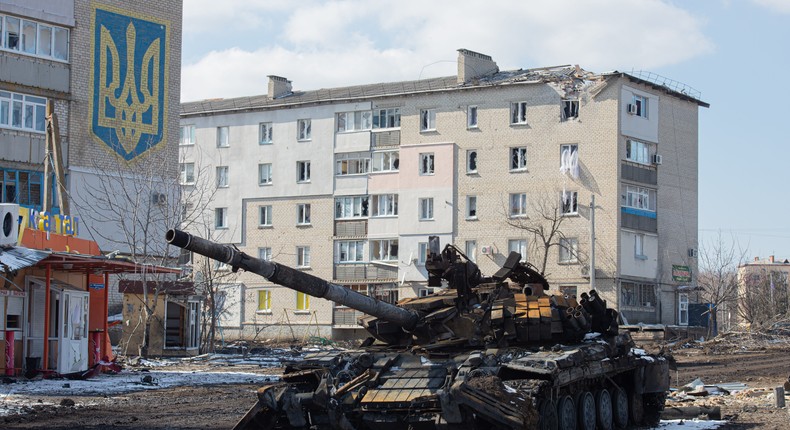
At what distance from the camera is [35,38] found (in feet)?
132

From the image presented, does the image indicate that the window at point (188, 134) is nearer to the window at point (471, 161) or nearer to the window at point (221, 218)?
the window at point (221, 218)

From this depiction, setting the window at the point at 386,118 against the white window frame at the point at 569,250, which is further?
the window at the point at 386,118

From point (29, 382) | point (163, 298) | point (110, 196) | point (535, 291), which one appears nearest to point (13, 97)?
point (110, 196)

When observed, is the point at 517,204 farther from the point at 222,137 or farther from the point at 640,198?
the point at 222,137

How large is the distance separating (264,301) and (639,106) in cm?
2141

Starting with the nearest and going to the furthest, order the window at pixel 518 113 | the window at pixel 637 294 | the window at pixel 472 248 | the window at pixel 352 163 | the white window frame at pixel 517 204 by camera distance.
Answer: the window at pixel 637 294 → the window at pixel 518 113 → the white window frame at pixel 517 204 → the window at pixel 472 248 → the window at pixel 352 163

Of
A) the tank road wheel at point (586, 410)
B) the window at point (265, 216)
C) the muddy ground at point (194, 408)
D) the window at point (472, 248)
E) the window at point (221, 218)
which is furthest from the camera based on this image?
the window at point (221, 218)

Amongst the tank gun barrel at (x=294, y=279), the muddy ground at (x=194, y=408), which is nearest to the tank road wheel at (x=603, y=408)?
the muddy ground at (x=194, y=408)

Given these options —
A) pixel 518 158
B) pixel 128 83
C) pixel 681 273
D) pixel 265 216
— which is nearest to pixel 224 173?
pixel 265 216

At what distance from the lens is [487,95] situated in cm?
5453

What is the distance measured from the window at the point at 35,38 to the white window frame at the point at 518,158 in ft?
71.7

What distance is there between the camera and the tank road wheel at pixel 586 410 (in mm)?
16906

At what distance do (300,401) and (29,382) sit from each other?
40.3 feet

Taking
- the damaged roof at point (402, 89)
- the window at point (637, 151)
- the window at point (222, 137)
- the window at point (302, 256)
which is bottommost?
the window at point (302, 256)
